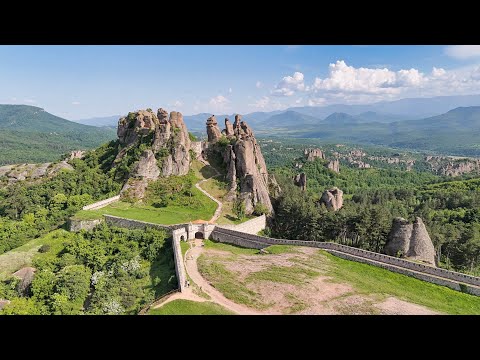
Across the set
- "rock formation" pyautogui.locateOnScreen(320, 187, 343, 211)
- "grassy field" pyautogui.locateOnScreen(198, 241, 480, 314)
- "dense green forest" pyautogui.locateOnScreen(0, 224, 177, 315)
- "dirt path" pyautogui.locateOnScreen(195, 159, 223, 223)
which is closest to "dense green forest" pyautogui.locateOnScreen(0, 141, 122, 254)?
"dense green forest" pyautogui.locateOnScreen(0, 224, 177, 315)

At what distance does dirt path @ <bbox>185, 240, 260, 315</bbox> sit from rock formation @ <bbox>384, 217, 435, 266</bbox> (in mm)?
20010

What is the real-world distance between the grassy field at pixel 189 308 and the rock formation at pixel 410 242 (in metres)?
21.7

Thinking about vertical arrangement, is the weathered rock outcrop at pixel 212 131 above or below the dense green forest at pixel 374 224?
above

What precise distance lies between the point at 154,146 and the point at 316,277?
124 ft

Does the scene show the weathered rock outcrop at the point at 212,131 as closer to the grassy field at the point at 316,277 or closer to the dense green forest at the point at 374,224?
the dense green forest at the point at 374,224

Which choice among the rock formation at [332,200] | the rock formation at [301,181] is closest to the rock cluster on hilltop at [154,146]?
the rock formation at [332,200]

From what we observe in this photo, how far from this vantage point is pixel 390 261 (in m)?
34.6

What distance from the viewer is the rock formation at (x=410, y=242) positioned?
125 feet

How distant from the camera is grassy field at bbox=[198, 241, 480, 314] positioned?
27984mm

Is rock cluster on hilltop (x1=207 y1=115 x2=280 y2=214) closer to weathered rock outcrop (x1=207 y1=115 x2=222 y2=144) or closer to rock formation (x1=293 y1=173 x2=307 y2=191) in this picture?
weathered rock outcrop (x1=207 y1=115 x2=222 y2=144)
